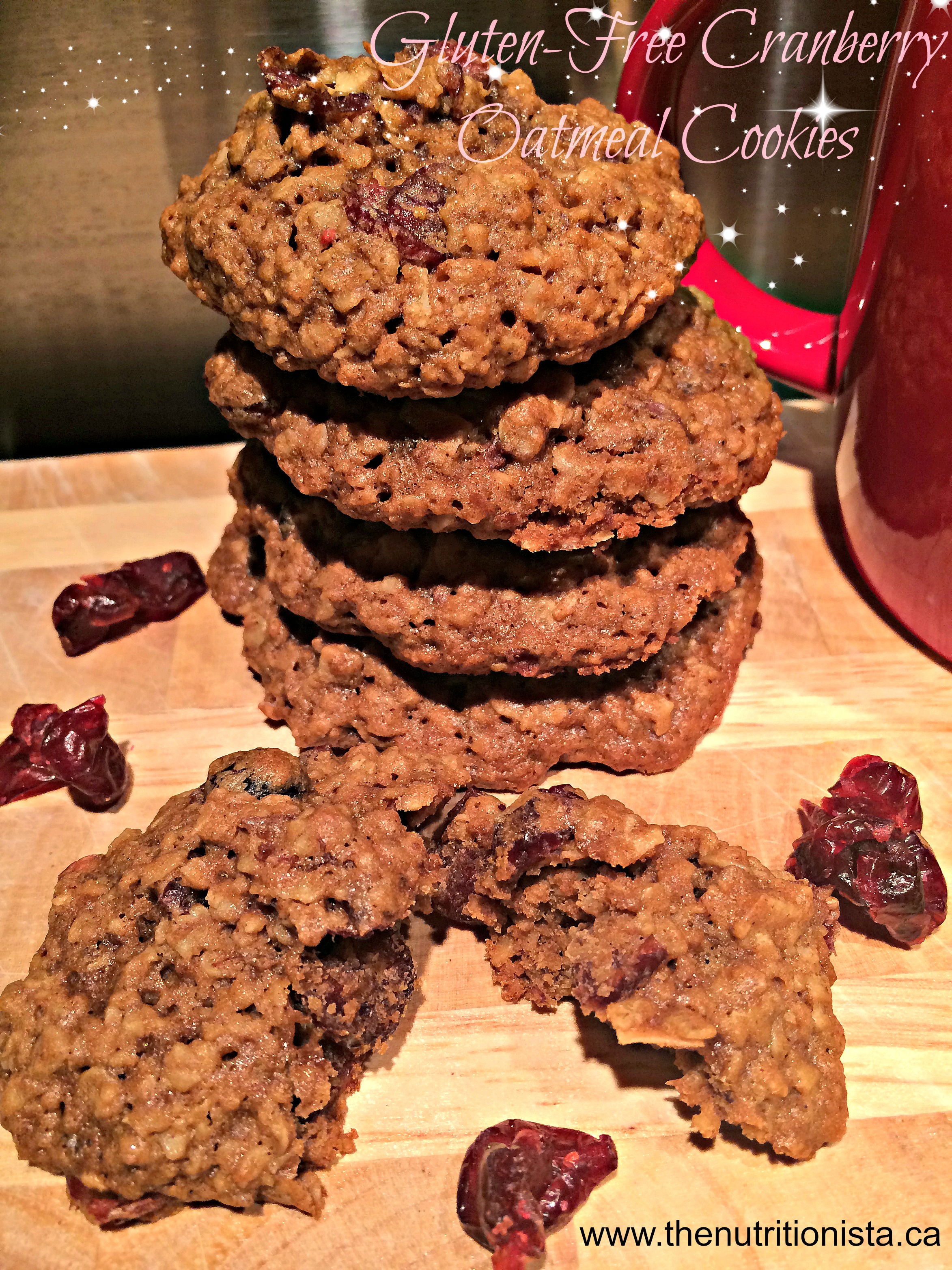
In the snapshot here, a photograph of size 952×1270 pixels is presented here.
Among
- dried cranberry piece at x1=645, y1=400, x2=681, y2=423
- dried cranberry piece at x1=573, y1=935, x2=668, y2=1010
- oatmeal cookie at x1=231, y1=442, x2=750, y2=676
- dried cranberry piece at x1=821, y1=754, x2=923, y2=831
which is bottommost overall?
dried cranberry piece at x1=821, y1=754, x2=923, y2=831

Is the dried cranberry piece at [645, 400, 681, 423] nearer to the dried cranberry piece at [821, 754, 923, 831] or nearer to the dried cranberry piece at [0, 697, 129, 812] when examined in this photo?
the dried cranberry piece at [821, 754, 923, 831]

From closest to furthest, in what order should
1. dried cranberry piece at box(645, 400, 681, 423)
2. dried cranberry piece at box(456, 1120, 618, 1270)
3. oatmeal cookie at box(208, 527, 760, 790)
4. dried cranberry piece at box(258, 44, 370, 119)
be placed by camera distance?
dried cranberry piece at box(456, 1120, 618, 1270) < dried cranberry piece at box(258, 44, 370, 119) < dried cranberry piece at box(645, 400, 681, 423) < oatmeal cookie at box(208, 527, 760, 790)

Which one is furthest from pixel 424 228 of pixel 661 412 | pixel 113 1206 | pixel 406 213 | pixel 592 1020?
pixel 113 1206

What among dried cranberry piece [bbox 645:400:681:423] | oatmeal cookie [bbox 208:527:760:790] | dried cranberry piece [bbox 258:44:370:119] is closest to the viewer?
dried cranberry piece [bbox 258:44:370:119]

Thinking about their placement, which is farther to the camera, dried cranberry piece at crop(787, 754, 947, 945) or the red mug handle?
the red mug handle

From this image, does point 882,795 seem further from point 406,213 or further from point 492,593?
point 406,213

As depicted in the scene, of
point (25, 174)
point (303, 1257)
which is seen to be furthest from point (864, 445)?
point (25, 174)

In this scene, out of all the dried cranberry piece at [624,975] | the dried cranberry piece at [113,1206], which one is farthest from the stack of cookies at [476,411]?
the dried cranberry piece at [113,1206]

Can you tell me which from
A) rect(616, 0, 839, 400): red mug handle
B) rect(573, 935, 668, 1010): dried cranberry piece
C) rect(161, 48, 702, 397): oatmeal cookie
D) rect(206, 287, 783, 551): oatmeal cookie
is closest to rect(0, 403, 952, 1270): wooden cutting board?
rect(573, 935, 668, 1010): dried cranberry piece

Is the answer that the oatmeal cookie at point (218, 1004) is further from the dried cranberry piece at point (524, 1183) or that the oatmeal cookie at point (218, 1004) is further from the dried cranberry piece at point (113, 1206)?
the dried cranberry piece at point (524, 1183)
